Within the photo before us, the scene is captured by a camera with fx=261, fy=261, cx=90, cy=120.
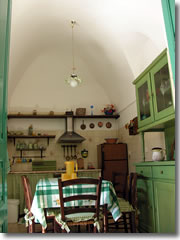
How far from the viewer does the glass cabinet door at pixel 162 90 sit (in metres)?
2.82

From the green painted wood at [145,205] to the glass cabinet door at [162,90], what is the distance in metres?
0.88

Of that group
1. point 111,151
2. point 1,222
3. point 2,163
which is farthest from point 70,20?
point 1,222

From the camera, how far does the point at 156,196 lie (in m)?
2.96

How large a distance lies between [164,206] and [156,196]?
23cm

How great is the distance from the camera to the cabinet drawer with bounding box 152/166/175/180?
2.59 metres

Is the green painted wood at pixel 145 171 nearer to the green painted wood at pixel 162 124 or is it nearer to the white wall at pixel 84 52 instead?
the green painted wood at pixel 162 124

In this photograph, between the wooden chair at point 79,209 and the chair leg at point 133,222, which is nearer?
the wooden chair at point 79,209

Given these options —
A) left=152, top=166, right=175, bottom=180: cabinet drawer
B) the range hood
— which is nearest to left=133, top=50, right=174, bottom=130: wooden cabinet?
left=152, top=166, right=175, bottom=180: cabinet drawer

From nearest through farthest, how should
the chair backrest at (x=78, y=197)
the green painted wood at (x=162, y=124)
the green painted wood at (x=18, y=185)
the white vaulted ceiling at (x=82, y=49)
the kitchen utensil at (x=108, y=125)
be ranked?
the chair backrest at (x=78, y=197)
the green painted wood at (x=162, y=124)
the white vaulted ceiling at (x=82, y=49)
the green painted wood at (x=18, y=185)
the kitchen utensil at (x=108, y=125)

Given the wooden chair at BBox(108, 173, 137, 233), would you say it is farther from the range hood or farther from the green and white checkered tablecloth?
the range hood

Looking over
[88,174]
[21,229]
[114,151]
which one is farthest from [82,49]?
[21,229]

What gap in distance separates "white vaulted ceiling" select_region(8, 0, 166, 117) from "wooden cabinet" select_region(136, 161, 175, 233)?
1.57m

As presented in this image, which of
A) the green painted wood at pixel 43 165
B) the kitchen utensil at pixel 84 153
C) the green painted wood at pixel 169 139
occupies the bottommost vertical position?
the green painted wood at pixel 43 165

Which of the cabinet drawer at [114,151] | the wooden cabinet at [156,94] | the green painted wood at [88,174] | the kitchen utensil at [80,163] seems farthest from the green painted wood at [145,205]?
the kitchen utensil at [80,163]
